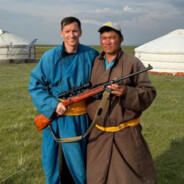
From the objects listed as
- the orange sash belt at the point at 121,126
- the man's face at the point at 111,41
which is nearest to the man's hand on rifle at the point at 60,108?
the orange sash belt at the point at 121,126

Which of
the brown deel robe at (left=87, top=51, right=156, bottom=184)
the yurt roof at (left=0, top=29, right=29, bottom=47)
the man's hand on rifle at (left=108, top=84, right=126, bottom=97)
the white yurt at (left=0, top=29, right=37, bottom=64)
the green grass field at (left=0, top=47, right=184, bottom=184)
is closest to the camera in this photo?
the man's hand on rifle at (left=108, top=84, right=126, bottom=97)

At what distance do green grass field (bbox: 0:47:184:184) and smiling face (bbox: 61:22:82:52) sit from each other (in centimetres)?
229

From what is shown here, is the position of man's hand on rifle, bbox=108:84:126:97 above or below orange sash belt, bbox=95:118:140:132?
above

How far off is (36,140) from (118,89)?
141 inches

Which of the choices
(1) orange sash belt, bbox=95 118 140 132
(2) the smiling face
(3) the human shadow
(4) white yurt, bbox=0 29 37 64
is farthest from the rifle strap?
(4) white yurt, bbox=0 29 37 64

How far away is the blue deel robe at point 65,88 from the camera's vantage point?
292 cm

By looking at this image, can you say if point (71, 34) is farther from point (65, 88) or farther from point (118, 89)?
point (118, 89)

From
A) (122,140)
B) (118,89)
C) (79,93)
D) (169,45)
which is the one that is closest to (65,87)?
(79,93)

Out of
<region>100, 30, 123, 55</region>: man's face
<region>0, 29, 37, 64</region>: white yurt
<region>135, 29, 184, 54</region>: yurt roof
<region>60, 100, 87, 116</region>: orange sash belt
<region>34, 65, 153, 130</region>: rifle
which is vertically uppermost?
<region>100, 30, 123, 55</region>: man's face

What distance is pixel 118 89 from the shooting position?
2.62m

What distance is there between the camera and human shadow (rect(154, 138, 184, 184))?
4477 millimetres

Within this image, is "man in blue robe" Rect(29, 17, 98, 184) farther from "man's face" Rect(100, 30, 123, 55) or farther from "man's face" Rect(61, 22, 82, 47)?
"man's face" Rect(100, 30, 123, 55)

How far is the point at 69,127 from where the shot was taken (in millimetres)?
2979

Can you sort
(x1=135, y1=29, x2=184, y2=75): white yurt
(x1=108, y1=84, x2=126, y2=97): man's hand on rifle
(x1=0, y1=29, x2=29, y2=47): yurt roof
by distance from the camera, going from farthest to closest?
(x1=0, y1=29, x2=29, y2=47): yurt roof < (x1=135, y1=29, x2=184, y2=75): white yurt < (x1=108, y1=84, x2=126, y2=97): man's hand on rifle
